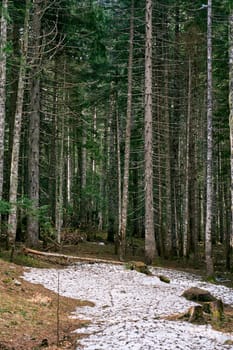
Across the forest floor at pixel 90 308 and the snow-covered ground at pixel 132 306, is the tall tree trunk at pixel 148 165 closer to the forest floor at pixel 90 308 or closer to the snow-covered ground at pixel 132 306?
the snow-covered ground at pixel 132 306

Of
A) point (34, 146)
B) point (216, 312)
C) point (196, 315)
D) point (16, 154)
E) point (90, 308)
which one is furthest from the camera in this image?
point (34, 146)

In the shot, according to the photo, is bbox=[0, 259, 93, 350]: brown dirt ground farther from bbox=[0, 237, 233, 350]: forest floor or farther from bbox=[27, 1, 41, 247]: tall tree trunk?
bbox=[27, 1, 41, 247]: tall tree trunk

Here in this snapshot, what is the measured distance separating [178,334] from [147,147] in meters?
11.3

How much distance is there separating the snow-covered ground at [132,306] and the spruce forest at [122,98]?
5.62ft

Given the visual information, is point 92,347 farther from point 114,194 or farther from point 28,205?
point 114,194

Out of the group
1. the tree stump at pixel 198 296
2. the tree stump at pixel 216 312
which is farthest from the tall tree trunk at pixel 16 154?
the tree stump at pixel 216 312

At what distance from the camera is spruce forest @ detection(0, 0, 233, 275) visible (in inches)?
570

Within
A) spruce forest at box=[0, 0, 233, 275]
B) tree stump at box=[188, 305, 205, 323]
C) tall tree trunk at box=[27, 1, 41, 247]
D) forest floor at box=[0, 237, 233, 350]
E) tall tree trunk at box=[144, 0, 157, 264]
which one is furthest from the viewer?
tall tree trunk at box=[144, 0, 157, 264]

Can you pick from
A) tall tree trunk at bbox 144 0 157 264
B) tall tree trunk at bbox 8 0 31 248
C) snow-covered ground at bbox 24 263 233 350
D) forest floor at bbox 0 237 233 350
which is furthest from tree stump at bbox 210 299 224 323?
tall tree trunk at bbox 144 0 157 264

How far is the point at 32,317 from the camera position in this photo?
8.09m

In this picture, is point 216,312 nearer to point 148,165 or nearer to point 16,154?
point 16,154

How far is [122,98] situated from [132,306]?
15482mm

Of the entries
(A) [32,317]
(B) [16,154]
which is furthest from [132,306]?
(B) [16,154]

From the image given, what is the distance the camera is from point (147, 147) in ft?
56.6
